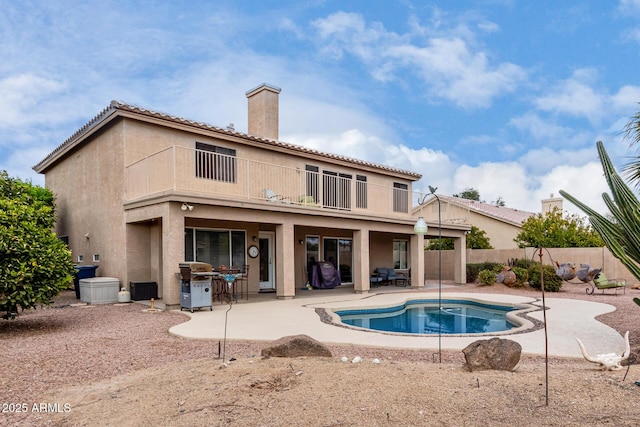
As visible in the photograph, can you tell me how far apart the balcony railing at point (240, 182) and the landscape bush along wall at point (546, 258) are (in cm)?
642

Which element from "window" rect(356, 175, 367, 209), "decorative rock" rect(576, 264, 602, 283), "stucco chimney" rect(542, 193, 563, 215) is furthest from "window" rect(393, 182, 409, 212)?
"stucco chimney" rect(542, 193, 563, 215)

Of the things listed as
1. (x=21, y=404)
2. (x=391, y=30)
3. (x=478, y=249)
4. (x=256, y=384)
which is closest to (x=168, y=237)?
(x=21, y=404)

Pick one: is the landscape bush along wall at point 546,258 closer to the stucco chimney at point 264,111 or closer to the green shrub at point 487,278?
the green shrub at point 487,278

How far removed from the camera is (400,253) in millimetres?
23062

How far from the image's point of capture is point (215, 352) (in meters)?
6.59

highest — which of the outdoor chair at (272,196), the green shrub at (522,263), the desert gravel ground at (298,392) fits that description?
the outdoor chair at (272,196)

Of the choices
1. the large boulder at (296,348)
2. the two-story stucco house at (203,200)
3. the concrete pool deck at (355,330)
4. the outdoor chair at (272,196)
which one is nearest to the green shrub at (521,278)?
the two-story stucco house at (203,200)

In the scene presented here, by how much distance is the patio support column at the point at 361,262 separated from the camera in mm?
15859

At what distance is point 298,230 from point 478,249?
1329 centimetres

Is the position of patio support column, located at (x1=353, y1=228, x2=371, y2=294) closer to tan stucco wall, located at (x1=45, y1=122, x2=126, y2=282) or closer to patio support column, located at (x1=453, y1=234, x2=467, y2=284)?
patio support column, located at (x1=453, y1=234, x2=467, y2=284)

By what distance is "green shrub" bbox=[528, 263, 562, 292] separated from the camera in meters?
17.2

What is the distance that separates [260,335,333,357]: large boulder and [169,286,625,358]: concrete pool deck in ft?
6.56

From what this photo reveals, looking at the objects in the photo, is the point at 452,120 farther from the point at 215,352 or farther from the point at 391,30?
the point at 215,352

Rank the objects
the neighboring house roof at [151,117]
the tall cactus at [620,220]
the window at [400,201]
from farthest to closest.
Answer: the window at [400,201] → the neighboring house roof at [151,117] → the tall cactus at [620,220]
